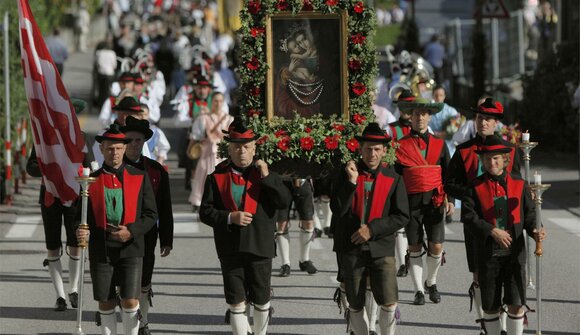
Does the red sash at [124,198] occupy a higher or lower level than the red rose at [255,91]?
lower

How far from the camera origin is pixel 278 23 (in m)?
14.4

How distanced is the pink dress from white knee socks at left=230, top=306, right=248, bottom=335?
908 cm

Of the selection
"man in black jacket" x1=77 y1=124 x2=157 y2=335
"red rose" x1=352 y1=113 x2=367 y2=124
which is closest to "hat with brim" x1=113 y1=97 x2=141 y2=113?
"red rose" x1=352 y1=113 x2=367 y2=124

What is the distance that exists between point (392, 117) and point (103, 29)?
4824 centimetres

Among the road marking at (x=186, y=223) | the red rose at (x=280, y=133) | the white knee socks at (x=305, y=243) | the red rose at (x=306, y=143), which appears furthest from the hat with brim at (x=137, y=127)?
the road marking at (x=186, y=223)

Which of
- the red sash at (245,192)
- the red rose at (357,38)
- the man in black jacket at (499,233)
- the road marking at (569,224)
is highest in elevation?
the red rose at (357,38)

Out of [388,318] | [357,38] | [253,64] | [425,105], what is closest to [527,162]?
[425,105]

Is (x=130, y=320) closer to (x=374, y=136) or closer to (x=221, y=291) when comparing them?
(x=374, y=136)

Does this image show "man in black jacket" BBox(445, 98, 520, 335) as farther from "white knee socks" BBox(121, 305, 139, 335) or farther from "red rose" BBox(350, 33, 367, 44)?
"white knee socks" BBox(121, 305, 139, 335)

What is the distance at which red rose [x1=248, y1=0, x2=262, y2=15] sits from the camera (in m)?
14.3

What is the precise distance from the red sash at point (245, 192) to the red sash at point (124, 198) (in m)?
0.67

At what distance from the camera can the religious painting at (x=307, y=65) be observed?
47.2 ft

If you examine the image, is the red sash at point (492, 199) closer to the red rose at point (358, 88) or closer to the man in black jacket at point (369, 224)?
the man in black jacket at point (369, 224)

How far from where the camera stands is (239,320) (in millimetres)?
11469
